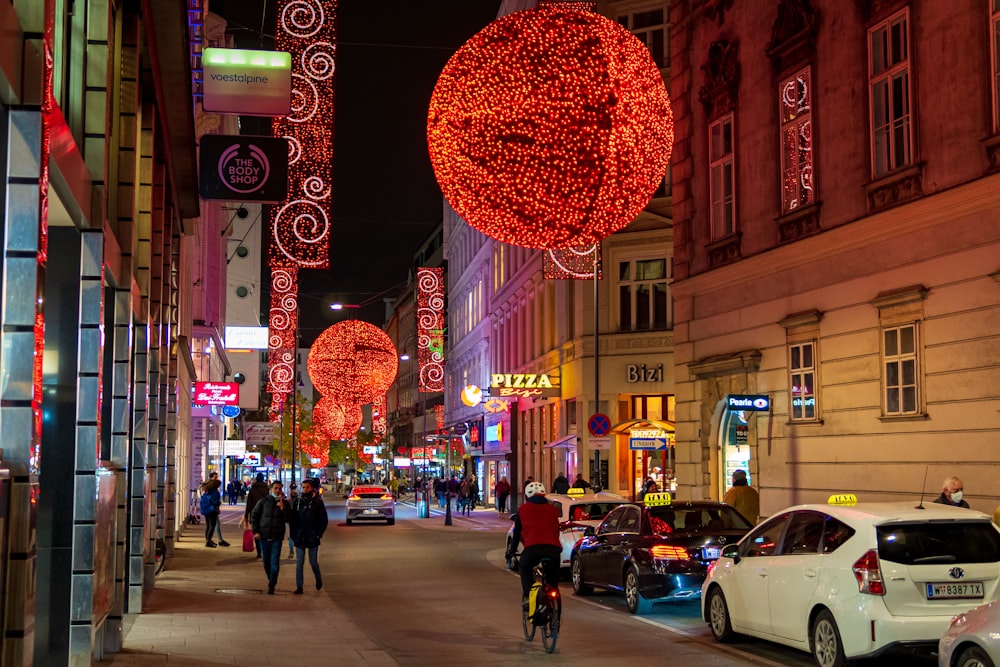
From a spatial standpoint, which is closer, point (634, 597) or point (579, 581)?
point (634, 597)

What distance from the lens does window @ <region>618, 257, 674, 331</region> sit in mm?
43812

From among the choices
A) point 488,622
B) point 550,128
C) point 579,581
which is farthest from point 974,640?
point 550,128

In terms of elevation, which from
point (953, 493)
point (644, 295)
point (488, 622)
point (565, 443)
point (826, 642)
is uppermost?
point (644, 295)

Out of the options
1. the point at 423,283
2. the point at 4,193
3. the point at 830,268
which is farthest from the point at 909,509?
the point at 423,283

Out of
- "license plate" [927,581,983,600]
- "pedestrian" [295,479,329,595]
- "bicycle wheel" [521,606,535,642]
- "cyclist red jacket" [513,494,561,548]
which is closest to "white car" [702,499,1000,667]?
"license plate" [927,581,983,600]

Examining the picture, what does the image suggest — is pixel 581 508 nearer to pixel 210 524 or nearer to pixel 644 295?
pixel 210 524

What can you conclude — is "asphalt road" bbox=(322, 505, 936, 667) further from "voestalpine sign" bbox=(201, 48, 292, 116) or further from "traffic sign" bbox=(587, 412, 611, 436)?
"voestalpine sign" bbox=(201, 48, 292, 116)

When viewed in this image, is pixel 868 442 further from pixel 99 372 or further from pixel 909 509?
pixel 99 372

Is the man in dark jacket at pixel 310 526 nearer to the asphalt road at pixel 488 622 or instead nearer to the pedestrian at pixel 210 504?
the asphalt road at pixel 488 622

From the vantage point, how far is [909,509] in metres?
12.2

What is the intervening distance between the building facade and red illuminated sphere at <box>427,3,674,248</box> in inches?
106

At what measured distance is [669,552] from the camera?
57.5ft

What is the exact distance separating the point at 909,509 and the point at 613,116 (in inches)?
519

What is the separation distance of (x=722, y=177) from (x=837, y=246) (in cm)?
548
